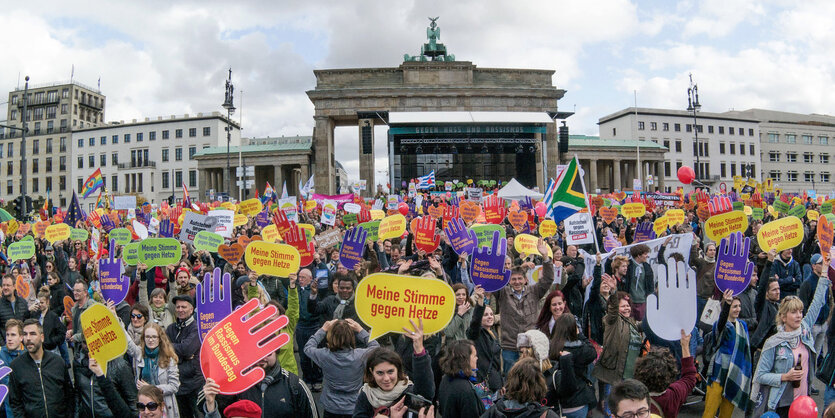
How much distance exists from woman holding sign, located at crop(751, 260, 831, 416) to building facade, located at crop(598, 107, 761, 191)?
242 ft

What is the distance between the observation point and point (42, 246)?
15.4m

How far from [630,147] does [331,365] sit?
2411 inches

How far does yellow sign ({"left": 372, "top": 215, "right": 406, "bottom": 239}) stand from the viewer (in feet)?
34.7

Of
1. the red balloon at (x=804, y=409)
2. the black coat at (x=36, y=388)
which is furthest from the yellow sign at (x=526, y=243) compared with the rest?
the black coat at (x=36, y=388)

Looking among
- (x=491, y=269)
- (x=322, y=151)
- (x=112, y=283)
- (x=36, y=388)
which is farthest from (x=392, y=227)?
(x=322, y=151)

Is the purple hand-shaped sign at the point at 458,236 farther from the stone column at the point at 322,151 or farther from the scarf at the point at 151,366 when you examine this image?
the stone column at the point at 322,151

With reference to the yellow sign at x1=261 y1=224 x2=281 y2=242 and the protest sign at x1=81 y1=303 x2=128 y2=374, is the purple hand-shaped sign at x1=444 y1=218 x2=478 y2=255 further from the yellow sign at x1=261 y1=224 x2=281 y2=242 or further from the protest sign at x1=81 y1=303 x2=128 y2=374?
the protest sign at x1=81 y1=303 x2=128 y2=374

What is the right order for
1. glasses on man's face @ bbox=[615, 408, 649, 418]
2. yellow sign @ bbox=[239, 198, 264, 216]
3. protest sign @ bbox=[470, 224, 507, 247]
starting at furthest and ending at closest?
yellow sign @ bbox=[239, 198, 264, 216]
protest sign @ bbox=[470, 224, 507, 247]
glasses on man's face @ bbox=[615, 408, 649, 418]

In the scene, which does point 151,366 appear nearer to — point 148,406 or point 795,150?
point 148,406

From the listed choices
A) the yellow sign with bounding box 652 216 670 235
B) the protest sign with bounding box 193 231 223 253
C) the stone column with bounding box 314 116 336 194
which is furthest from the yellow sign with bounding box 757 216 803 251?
the stone column with bounding box 314 116 336 194

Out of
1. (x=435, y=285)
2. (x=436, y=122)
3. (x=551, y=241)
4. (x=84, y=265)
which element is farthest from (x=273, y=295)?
(x=436, y=122)

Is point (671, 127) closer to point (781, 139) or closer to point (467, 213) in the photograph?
point (781, 139)

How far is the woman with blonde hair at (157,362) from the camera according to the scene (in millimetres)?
4738

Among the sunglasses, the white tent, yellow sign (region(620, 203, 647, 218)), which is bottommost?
the sunglasses
